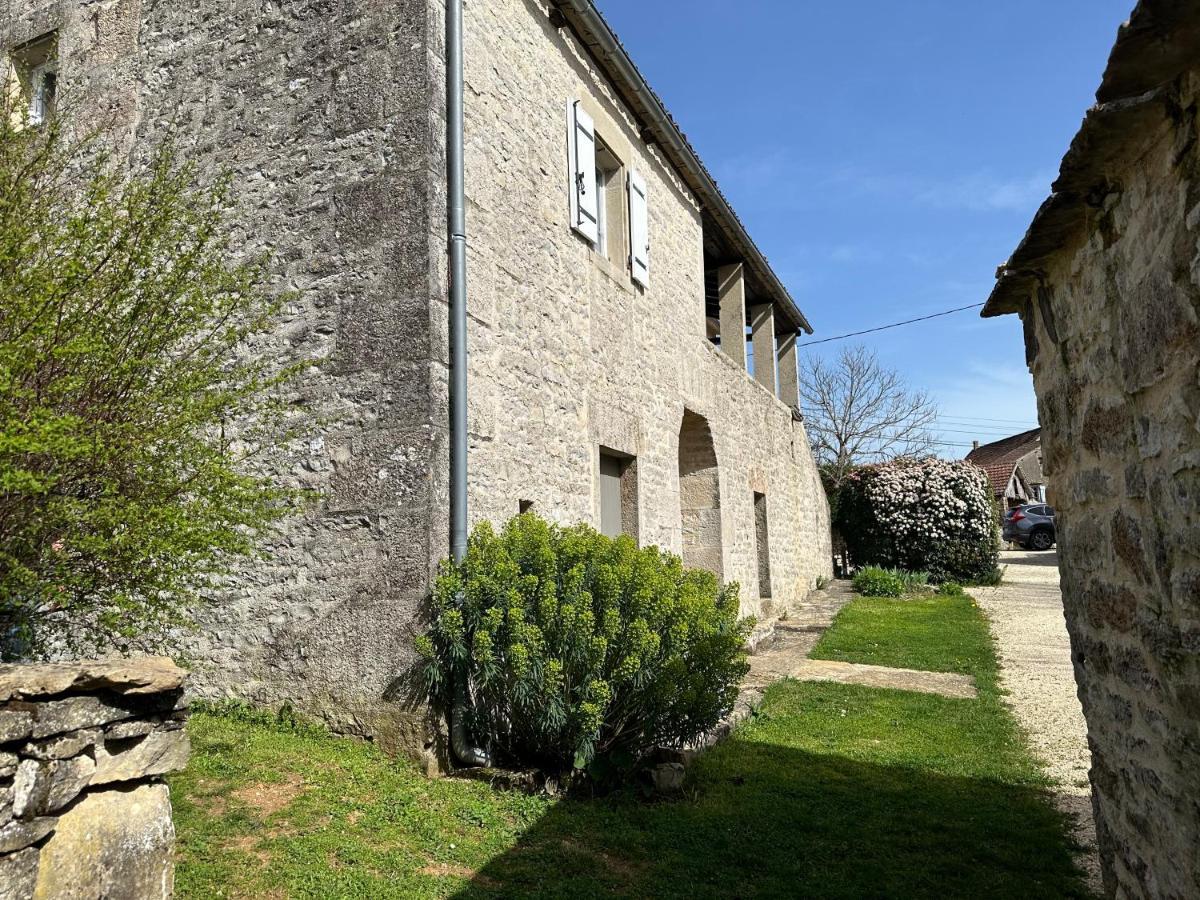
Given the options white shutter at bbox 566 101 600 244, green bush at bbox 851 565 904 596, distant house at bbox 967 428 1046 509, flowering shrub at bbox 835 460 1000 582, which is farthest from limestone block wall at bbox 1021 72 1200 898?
distant house at bbox 967 428 1046 509

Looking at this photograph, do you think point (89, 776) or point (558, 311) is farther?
point (558, 311)

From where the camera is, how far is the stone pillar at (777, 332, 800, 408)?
14.7 m

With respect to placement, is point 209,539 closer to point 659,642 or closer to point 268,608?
point 268,608

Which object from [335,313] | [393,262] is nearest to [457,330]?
[393,262]

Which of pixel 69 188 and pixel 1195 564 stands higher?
pixel 69 188

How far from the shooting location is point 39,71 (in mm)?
7082

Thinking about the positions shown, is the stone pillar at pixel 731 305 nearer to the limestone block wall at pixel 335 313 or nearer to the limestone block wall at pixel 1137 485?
the limestone block wall at pixel 335 313

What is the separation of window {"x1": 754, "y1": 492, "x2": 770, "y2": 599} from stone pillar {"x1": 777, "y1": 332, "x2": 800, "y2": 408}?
3.10m

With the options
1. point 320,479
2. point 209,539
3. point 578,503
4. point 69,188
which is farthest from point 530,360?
point 69,188

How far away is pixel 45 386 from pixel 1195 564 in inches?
143

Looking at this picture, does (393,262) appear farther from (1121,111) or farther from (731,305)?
(731,305)

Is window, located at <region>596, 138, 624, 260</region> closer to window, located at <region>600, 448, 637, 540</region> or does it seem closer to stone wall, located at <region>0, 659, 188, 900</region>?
window, located at <region>600, 448, 637, 540</region>

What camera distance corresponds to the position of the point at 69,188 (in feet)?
20.9

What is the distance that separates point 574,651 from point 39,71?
6.56 metres
